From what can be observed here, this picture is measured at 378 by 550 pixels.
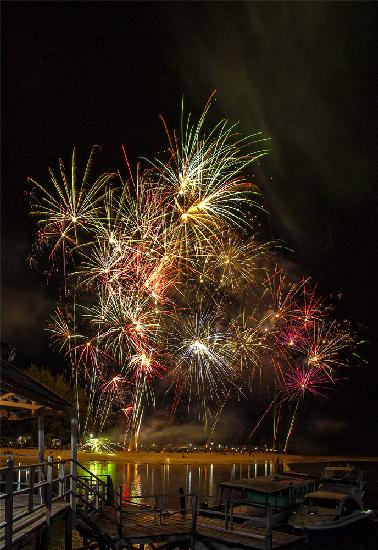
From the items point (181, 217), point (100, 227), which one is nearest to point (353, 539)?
point (181, 217)

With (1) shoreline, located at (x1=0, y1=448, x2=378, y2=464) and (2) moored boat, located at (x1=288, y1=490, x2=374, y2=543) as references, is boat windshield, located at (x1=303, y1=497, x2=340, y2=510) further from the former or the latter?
(1) shoreline, located at (x1=0, y1=448, x2=378, y2=464)

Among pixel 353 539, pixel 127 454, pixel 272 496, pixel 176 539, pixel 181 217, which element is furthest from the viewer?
pixel 127 454

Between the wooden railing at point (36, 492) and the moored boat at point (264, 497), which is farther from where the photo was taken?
the moored boat at point (264, 497)

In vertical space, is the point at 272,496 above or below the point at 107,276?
below

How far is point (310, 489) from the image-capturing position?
25.3m

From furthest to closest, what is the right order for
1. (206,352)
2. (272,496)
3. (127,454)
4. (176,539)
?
1. (127,454)
2. (206,352)
3. (272,496)
4. (176,539)

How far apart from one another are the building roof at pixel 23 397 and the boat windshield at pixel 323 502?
35.5 feet

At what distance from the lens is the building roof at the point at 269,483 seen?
71.7 feet

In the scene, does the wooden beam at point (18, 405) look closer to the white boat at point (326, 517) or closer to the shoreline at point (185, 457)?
the white boat at point (326, 517)

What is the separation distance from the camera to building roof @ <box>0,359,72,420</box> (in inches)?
519

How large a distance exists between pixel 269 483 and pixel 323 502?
2737 millimetres

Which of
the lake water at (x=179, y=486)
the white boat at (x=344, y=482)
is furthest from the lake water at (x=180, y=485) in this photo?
the white boat at (x=344, y=482)

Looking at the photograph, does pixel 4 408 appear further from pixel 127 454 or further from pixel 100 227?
pixel 127 454

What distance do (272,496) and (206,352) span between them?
43.0 ft
